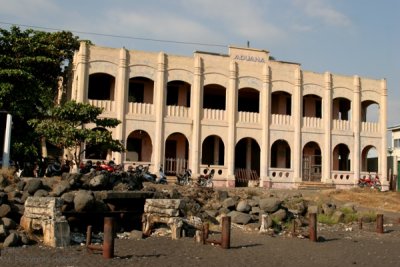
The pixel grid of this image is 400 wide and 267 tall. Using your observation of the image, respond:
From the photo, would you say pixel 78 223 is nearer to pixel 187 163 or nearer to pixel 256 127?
pixel 187 163

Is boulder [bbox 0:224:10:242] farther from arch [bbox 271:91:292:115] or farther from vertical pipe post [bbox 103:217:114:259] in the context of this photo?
arch [bbox 271:91:292:115]

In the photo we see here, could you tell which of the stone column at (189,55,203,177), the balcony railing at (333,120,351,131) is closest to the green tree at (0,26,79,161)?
the stone column at (189,55,203,177)

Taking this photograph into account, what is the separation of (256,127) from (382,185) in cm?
1145

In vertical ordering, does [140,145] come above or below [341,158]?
above

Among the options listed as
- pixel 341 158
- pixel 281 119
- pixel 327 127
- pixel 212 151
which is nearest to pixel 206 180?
pixel 212 151

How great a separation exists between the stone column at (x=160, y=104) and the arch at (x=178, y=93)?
2062 millimetres

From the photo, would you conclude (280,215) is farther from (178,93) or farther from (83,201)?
(178,93)

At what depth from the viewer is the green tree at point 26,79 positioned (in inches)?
1044

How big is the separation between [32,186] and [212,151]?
826 inches

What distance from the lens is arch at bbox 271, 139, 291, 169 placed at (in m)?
39.0

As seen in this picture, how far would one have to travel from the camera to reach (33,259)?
12.2 meters

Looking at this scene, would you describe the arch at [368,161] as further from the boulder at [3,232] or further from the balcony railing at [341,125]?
the boulder at [3,232]

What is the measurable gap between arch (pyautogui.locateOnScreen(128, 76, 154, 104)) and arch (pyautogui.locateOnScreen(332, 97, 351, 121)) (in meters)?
14.9

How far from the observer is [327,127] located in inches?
1512
